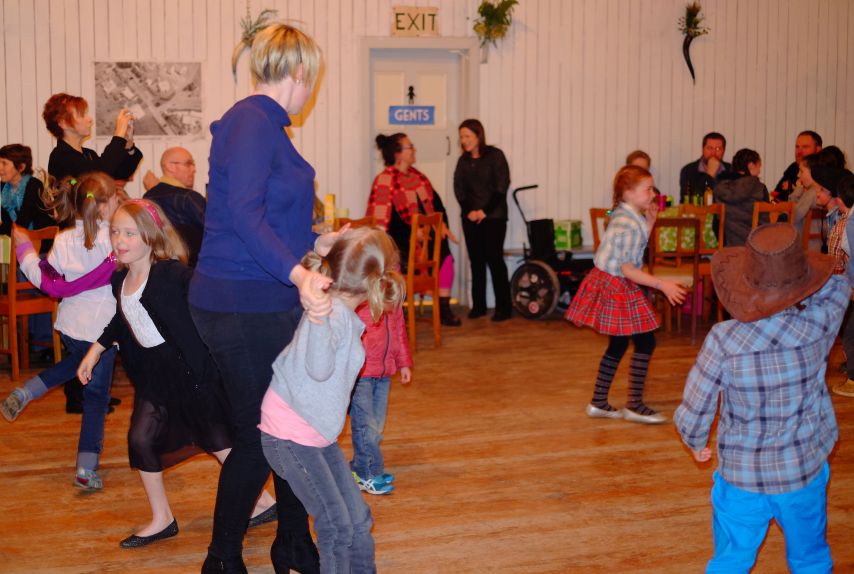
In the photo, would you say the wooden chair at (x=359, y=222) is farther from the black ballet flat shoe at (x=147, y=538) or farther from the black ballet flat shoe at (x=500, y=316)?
the black ballet flat shoe at (x=147, y=538)

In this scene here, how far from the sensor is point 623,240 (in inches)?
201

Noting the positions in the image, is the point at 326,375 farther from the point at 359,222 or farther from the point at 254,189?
the point at 359,222

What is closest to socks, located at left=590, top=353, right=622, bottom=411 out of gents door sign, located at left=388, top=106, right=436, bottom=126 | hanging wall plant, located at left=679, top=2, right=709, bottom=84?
gents door sign, located at left=388, top=106, right=436, bottom=126

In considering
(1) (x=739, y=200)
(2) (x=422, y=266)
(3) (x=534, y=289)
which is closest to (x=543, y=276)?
(3) (x=534, y=289)

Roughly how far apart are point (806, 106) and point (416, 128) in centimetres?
393

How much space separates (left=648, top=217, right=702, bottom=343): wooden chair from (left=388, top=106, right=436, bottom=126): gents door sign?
238 cm

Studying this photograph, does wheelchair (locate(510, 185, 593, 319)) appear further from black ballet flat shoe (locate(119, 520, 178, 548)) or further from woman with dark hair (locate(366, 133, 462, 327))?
black ballet flat shoe (locate(119, 520, 178, 548))

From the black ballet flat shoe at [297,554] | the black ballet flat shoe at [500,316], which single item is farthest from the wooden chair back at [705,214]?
the black ballet flat shoe at [297,554]

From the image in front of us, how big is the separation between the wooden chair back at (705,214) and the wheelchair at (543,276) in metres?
0.96

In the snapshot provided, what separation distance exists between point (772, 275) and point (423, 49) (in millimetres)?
6983

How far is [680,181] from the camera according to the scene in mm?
9656

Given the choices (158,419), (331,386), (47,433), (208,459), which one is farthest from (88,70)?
(331,386)

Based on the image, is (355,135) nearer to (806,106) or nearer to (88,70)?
(88,70)

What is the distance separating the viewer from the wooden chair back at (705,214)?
8.04 m
